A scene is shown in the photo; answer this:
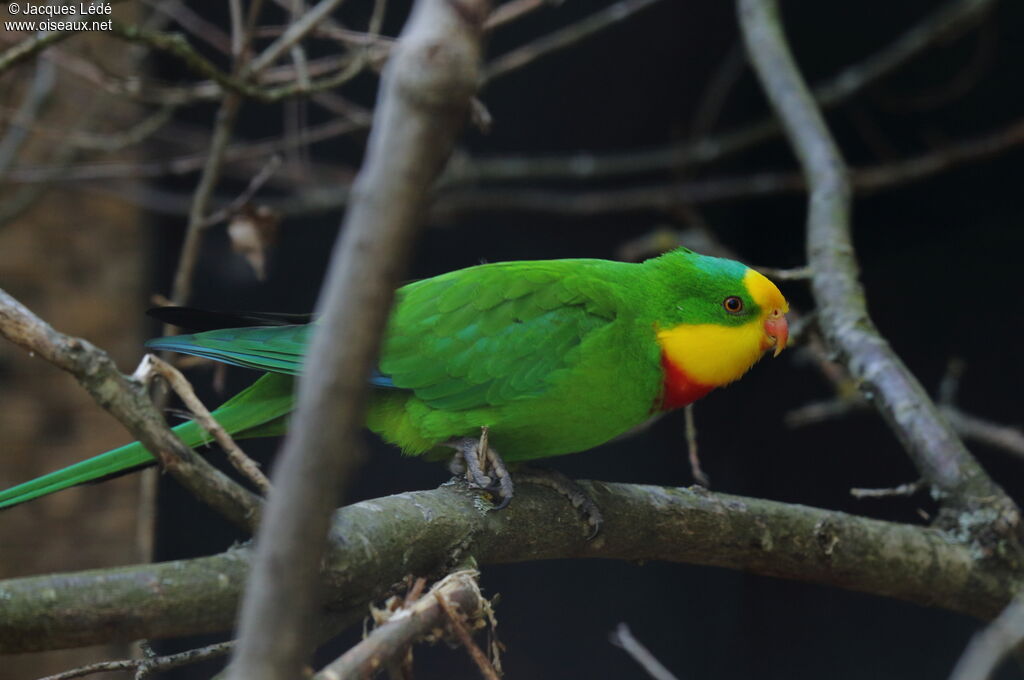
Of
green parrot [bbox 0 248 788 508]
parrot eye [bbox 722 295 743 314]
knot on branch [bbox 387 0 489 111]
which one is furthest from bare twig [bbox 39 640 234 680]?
parrot eye [bbox 722 295 743 314]

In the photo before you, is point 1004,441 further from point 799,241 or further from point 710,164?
point 710,164

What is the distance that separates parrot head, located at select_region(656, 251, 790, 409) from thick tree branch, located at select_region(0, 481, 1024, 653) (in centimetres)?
37

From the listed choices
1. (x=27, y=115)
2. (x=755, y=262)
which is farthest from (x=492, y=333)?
(x=755, y=262)

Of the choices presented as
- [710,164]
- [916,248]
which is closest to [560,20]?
[710,164]

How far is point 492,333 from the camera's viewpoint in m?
Answer: 2.41

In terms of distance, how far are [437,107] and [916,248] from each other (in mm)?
4301

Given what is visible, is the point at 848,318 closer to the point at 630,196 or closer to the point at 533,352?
the point at 533,352

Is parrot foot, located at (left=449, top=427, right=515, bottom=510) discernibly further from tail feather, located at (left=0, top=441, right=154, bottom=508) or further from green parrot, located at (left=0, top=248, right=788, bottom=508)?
tail feather, located at (left=0, top=441, right=154, bottom=508)

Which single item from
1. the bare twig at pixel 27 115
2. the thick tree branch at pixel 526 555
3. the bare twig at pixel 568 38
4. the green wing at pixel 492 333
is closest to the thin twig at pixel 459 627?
the thick tree branch at pixel 526 555

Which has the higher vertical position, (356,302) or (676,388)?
(676,388)

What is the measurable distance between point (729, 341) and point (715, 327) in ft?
0.20

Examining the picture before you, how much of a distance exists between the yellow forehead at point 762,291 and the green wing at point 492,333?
1.27ft

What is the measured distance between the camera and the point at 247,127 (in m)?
4.68

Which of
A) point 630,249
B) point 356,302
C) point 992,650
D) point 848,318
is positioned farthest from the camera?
point 630,249
